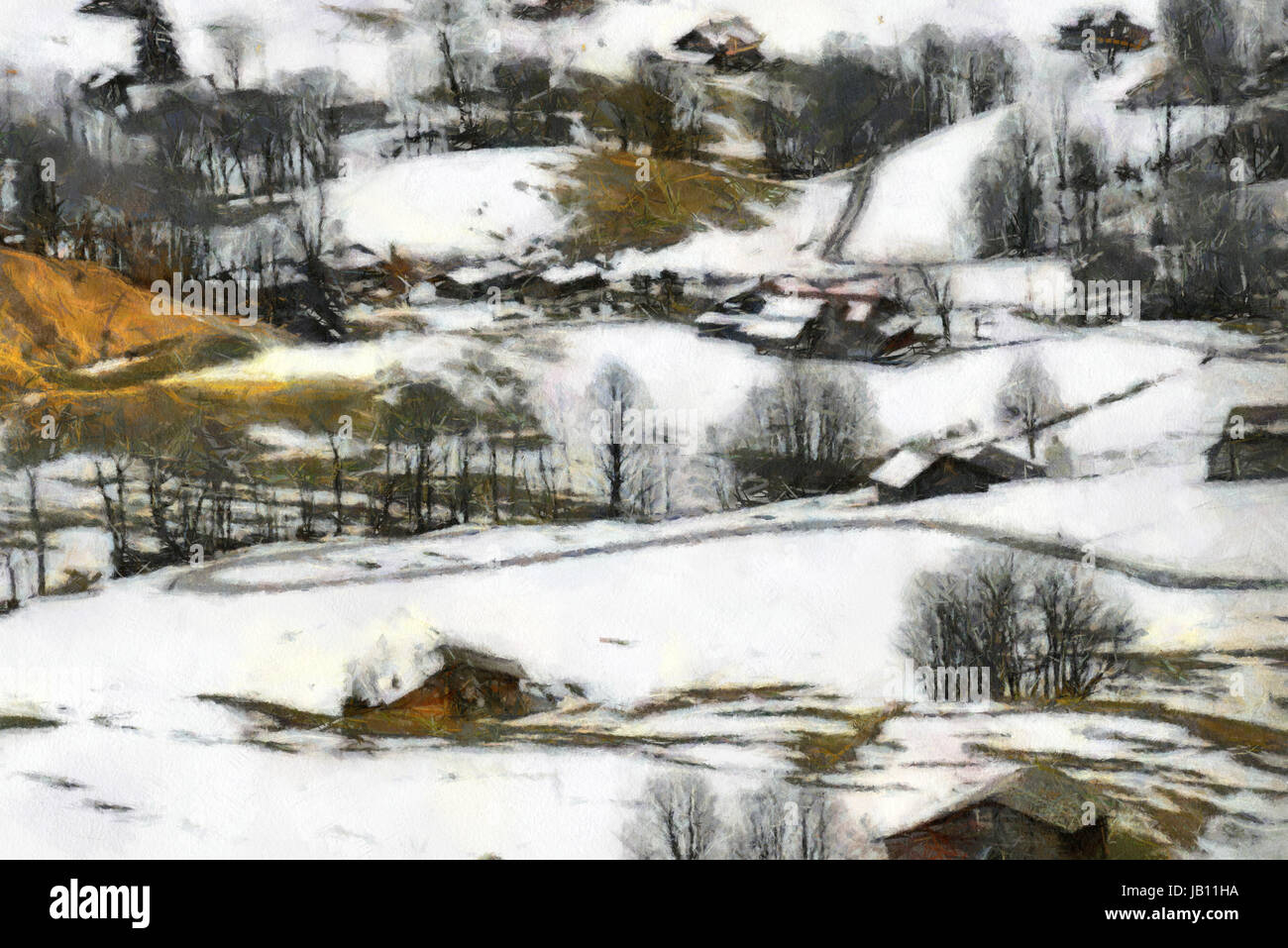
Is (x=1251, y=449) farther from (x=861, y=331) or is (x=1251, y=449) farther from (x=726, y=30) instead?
(x=726, y=30)

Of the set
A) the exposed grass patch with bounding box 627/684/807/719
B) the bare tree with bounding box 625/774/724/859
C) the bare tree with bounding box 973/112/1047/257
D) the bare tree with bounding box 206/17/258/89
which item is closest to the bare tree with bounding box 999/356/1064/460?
the bare tree with bounding box 973/112/1047/257

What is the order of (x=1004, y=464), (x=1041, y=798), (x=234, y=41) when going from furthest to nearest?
(x=234, y=41) < (x=1004, y=464) < (x=1041, y=798)

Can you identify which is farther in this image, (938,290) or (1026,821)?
(938,290)

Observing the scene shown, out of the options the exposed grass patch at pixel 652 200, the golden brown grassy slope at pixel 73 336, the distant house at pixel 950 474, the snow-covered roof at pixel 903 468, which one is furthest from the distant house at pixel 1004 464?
the golden brown grassy slope at pixel 73 336

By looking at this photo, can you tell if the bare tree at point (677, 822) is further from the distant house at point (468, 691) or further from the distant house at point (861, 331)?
the distant house at point (861, 331)

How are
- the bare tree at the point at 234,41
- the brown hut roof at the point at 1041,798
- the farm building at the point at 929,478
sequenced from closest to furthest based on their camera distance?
the brown hut roof at the point at 1041,798
the farm building at the point at 929,478
the bare tree at the point at 234,41

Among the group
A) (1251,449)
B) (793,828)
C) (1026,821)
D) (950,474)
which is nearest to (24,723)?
(793,828)
